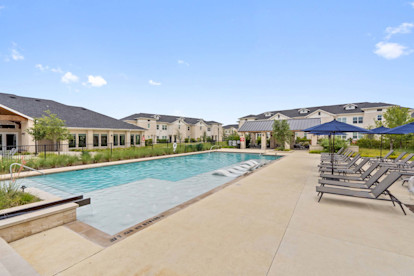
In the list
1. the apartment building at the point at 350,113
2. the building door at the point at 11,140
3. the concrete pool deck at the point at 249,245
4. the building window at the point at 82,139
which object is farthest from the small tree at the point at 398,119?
the building door at the point at 11,140

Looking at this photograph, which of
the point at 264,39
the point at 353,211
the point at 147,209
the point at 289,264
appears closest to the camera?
the point at 289,264

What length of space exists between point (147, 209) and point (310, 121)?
2603 centimetres

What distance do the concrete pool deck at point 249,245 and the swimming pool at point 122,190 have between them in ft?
5.23

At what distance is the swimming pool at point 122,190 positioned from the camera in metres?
5.77

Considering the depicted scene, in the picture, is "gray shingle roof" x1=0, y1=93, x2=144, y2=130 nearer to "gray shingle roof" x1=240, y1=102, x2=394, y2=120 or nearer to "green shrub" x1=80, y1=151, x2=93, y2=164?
"green shrub" x1=80, y1=151, x2=93, y2=164

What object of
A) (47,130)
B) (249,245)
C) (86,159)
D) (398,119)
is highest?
(398,119)

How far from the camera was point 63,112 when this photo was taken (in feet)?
85.9

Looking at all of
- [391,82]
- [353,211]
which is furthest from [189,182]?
[391,82]

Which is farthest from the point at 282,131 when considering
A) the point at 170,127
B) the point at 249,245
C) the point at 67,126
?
the point at 170,127

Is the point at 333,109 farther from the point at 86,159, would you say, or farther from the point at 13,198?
the point at 13,198

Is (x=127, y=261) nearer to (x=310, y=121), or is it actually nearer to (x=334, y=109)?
(x=310, y=121)

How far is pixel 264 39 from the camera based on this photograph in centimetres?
1900

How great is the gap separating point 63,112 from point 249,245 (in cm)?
3096

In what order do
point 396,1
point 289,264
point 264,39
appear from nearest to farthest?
point 289,264 < point 396,1 < point 264,39
